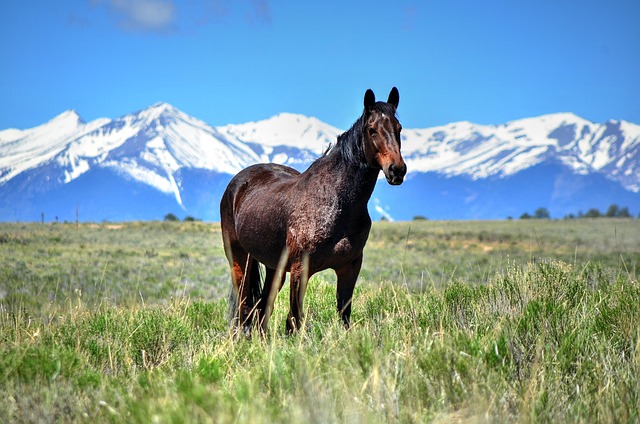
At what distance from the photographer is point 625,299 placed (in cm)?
596

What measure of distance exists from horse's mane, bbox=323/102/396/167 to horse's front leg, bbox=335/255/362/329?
3.10ft

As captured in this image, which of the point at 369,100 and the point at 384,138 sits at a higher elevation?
the point at 369,100

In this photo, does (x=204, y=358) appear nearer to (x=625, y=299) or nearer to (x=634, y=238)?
(x=625, y=299)

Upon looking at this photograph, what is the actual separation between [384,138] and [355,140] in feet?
1.48

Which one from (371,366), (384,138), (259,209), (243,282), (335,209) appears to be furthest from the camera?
(243,282)

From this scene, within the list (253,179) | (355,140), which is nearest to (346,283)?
(355,140)

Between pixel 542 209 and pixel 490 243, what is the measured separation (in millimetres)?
75641

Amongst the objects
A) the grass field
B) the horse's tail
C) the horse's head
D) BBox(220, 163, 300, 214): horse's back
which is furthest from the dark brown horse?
the horse's tail

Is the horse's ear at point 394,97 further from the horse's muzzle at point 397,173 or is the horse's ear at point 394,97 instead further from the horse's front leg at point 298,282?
the horse's front leg at point 298,282

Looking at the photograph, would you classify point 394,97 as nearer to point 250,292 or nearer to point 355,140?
point 355,140

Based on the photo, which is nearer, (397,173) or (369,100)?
(397,173)

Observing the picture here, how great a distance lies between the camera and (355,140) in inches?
236

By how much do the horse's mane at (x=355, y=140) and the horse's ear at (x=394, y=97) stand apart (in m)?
0.18

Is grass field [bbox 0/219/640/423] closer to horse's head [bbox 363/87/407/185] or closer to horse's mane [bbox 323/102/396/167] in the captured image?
horse's head [bbox 363/87/407/185]
